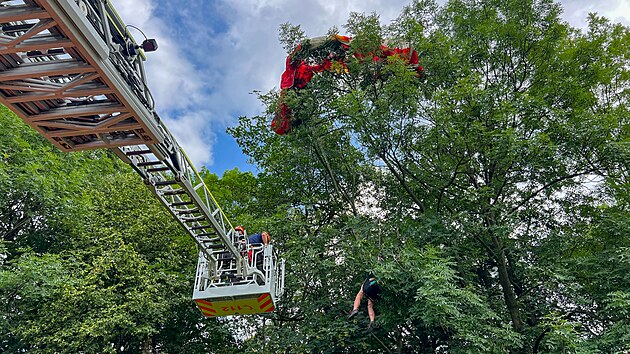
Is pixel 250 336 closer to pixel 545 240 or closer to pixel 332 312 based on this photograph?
pixel 332 312

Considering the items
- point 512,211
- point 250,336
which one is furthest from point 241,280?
point 512,211

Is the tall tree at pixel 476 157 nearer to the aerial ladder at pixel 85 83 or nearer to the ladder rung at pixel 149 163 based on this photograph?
the ladder rung at pixel 149 163

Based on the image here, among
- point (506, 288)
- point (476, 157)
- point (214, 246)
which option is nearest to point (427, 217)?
point (476, 157)

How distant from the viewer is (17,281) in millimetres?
11500

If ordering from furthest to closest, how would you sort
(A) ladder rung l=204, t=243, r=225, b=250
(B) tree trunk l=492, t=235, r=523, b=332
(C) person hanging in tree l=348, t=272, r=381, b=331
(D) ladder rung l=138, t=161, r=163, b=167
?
(B) tree trunk l=492, t=235, r=523, b=332
(C) person hanging in tree l=348, t=272, r=381, b=331
(A) ladder rung l=204, t=243, r=225, b=250
(D) ladder rung l=138, t=161, r=163, b=167

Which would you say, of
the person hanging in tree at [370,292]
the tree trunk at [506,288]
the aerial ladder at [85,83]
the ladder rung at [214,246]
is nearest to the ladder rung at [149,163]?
the aerial ladder at [85,83]

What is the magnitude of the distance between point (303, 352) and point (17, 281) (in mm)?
7433

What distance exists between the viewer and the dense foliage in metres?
10.0

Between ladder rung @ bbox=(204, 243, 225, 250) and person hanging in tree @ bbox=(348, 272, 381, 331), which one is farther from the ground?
ladder rung @ bbox=(204, 243, 225, 250)

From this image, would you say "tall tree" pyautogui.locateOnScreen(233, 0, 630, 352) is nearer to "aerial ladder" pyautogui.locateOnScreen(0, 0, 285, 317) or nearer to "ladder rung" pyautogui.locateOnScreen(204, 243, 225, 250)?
"ladder rung" pyautogui.locateOnScreen(204, 243, 225, 250)

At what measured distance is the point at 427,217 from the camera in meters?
11.3

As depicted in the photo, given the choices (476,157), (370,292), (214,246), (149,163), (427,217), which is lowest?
(370,292)

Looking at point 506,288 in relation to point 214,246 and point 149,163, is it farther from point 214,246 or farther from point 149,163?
point 149,163

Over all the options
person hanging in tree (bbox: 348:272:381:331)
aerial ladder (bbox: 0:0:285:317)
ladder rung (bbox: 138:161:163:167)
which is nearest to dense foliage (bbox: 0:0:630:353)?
person hanging in tree (bbox: 348:272:381:331)
